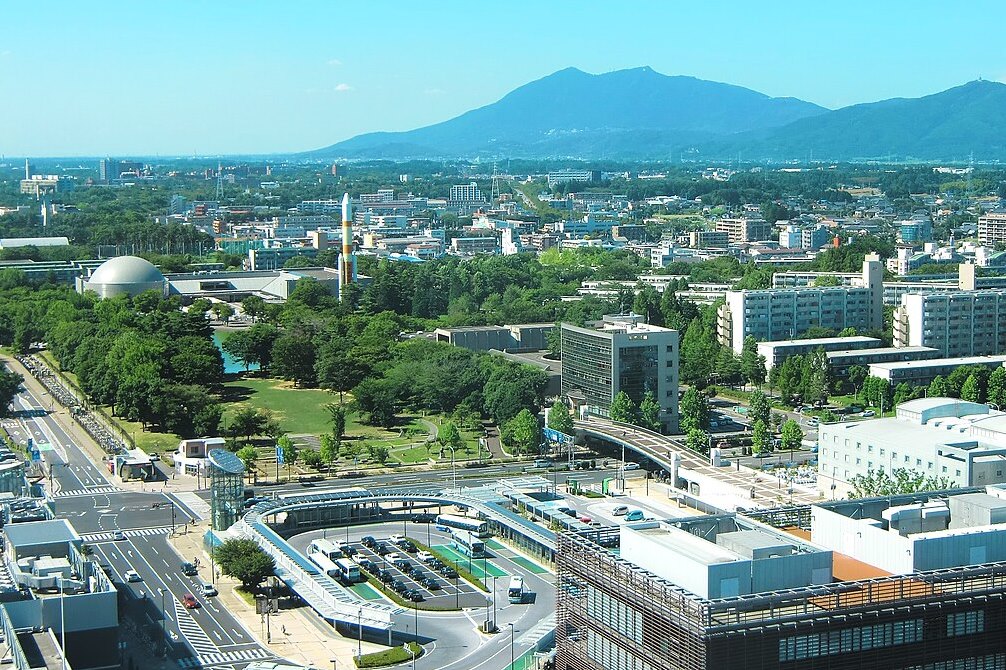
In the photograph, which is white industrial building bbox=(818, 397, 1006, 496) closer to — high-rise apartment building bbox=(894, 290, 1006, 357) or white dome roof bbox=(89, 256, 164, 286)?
high-rise apartment building bbox=(894, 290, 1006, 357)

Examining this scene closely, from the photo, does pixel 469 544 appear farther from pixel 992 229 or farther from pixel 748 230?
pixel 748 230

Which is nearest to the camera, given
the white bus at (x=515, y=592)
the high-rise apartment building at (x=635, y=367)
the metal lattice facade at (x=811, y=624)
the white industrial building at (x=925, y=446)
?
the metal lattice facade at (x=811, y=624)

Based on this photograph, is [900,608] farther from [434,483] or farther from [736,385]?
[736,385]

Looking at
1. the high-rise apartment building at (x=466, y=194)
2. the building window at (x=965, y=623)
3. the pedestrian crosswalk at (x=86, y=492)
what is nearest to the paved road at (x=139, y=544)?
the pedestrian crosswalk at (x=86, y=492)

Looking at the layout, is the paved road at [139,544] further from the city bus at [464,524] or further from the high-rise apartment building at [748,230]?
the high-rise apartment building at [748,230]

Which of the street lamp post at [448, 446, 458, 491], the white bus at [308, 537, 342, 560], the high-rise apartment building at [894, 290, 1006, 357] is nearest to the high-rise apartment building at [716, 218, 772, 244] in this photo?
the high-rise apartment building at [894, 290, 1006, 357]

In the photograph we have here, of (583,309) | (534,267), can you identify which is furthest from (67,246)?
(583,309)
